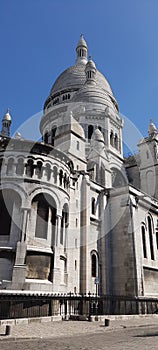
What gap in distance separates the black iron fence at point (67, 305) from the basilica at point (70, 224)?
6.03 feet

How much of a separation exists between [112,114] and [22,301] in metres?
36.8

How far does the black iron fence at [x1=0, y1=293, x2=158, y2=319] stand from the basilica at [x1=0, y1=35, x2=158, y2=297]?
Answer: 184 centimetres

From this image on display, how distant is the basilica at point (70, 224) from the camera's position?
1995 cm

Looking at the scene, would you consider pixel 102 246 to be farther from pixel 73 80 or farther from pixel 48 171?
pixel 73 80

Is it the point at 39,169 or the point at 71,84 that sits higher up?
the point at 71,84

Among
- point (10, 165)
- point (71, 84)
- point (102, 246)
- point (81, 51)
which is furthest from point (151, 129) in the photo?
point (81, 51)

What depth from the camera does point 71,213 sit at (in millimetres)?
24969

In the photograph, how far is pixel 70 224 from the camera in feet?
80.2

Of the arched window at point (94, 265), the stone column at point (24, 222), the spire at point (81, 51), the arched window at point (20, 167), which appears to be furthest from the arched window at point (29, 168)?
the spire at point (81, 51)

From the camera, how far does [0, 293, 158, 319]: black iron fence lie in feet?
50.0

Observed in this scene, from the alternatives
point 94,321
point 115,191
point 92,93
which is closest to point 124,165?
point 92,93

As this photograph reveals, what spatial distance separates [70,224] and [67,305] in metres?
7.25

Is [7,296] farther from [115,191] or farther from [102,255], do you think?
[115,191]

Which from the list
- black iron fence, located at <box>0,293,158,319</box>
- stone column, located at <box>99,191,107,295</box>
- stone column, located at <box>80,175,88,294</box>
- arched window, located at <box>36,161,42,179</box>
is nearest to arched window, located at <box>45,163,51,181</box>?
arched window, located at <box>36,161,42,179</box>
